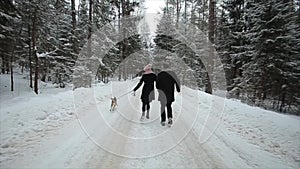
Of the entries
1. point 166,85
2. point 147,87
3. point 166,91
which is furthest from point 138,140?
point 147,87

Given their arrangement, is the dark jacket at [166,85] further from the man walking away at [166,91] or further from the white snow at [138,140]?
the white snow at [138,140]

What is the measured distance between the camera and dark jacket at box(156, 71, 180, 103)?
6.97m

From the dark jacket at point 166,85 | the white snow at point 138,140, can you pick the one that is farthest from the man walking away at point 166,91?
the white snow at point 138,140

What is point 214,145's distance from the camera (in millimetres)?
5223

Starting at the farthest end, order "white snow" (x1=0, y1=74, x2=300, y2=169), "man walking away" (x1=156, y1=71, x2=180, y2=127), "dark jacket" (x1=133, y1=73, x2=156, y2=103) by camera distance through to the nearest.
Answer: "dark jacket" (x1=133, y1=73, x2=156, y2=103), "man walking away" (x1=156, y1=71, x2=180, y2=127), "white snow" (x1=0, y1=74, x2=300, y2=169)

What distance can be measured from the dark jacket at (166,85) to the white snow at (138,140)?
0.92 meters

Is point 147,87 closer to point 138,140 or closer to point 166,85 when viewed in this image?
point 166,85

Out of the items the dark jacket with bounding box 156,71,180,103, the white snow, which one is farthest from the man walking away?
the white snow

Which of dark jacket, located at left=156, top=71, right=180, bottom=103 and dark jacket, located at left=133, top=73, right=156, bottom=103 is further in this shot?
dark jacket, located at left=133, top=73, right=156, bottom=103

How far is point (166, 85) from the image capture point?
702 centimetres

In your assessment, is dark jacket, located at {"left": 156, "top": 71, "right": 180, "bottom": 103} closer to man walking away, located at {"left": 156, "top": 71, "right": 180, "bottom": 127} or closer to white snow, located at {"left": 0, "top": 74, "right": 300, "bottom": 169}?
man walking away, located at {"left": 156, "top": 71, "right": 180, "bottom": 127}

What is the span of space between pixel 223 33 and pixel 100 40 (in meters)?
13.9

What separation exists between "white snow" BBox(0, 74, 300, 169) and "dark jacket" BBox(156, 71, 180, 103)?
3.01ft

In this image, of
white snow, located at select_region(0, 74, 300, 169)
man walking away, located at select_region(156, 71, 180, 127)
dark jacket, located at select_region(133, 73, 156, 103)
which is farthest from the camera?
dark jacket, located at select_region(133, 73, 156, 103)
